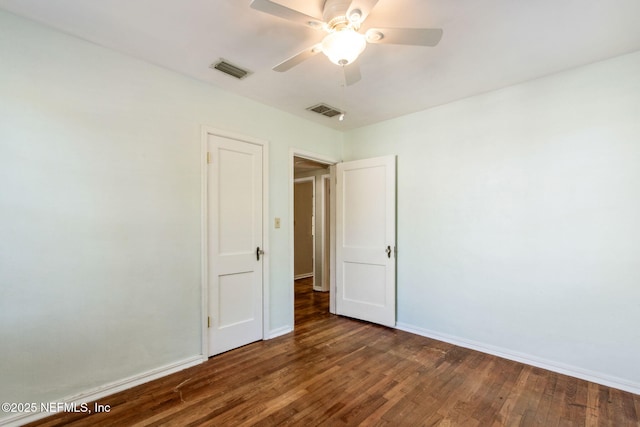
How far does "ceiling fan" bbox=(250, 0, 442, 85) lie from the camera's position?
1531 millimetres

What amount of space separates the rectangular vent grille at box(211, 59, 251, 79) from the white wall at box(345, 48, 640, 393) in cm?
198

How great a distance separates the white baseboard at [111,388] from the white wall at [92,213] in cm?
4

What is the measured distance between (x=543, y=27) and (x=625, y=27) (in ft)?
1.86

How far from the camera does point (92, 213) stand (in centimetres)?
214

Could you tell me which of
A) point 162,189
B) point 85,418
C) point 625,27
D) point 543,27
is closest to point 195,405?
point 85,418

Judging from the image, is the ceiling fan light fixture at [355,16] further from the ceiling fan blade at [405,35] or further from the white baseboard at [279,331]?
the white baseboard at [279,331]

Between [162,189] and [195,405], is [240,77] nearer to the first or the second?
[162,189]

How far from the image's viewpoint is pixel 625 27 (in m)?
2.00

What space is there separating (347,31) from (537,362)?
3144mm

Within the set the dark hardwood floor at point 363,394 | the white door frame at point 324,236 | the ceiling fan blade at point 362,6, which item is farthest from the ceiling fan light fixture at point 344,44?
the white door frame at point 324,236

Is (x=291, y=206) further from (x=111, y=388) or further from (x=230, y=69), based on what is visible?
(x=111, y=388)

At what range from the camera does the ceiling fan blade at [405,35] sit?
159cm

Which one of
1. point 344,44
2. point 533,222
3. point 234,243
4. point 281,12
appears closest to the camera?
point 281,12

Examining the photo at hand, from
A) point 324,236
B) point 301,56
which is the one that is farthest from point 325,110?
point 324,236
